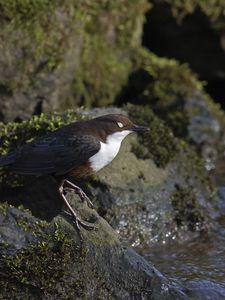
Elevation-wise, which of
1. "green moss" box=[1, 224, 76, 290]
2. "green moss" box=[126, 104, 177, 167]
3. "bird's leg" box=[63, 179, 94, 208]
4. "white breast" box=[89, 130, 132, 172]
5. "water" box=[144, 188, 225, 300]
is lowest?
"water" box=[144, 188, 225, 300]

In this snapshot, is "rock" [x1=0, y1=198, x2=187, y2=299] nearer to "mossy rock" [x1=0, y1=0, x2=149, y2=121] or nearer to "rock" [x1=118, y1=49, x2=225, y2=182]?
"mossy rock" [x1=0, y1=0, x2=149, y2=121]

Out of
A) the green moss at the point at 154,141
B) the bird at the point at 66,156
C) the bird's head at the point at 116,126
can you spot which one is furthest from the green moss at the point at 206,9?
the bird at the point at 66,156

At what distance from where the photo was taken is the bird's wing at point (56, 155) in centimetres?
479

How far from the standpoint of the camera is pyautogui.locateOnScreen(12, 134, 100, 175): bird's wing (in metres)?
4.79

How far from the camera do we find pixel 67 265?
163 inches

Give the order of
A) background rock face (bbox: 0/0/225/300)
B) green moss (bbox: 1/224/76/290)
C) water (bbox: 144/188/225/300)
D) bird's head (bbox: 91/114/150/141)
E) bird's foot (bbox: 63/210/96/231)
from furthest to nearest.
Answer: bird's head (bbox: 91/114/150/141)
water (bbox: 144/188/225/300)
bird's foot (bbox: 63/210/96/231)
background rock face (bbox: 0/0/225/300)
green moss (bbox: 1/224/76/290)

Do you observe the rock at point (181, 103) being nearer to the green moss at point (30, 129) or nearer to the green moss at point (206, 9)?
the green moss at point (206, 9)

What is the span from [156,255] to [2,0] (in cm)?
282

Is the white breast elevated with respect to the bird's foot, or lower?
elevated

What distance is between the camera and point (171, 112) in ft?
24.7

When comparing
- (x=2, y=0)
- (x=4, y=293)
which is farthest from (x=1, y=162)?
(x=2, y=0)

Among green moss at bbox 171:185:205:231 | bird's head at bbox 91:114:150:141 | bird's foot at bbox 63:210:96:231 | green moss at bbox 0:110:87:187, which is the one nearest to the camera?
bird's foot at bbox 63:210:96:231

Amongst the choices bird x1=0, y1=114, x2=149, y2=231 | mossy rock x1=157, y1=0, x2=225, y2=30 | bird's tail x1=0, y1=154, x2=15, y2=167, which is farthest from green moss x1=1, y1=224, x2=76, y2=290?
mossy rock x1=157, y1=0, x2=225, y2=30

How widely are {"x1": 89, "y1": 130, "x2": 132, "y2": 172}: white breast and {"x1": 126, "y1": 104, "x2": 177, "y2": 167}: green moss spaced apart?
917 mm
